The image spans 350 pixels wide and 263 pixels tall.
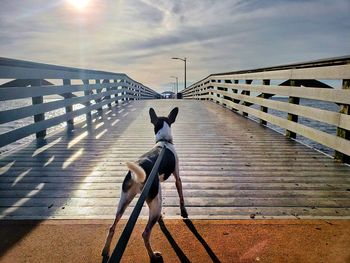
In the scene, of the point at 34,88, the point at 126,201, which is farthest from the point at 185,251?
the point at 34,88

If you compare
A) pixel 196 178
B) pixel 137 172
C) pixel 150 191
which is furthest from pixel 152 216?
pixel 196 178

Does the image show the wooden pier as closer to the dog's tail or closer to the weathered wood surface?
the weathered wood surface

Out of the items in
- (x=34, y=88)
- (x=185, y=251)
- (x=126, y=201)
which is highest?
(x=34, y=88)

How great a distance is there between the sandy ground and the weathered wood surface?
209mm

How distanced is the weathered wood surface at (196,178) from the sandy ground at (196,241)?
0.68ft

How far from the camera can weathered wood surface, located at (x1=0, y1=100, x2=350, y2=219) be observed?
335 cm

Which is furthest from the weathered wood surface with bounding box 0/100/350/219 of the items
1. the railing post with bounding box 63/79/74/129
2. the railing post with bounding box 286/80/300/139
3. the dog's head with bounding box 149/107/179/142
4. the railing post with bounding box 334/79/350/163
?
the railing post with bounding box 63/79/74/129

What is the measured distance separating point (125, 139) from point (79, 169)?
7.59ft

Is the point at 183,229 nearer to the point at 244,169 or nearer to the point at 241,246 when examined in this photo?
the point at 241,246

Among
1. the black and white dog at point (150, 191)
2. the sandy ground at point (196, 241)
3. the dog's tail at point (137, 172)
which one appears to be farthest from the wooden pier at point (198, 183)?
the dog's tail at point (137, 172)

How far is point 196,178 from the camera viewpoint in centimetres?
431

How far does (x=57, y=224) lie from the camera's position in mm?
Answer: 3008

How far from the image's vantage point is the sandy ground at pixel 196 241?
2520 millimetres

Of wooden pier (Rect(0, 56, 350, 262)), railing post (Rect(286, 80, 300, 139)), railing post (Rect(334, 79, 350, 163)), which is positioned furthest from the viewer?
railing post (Rect(286, 80, 300, 139))
